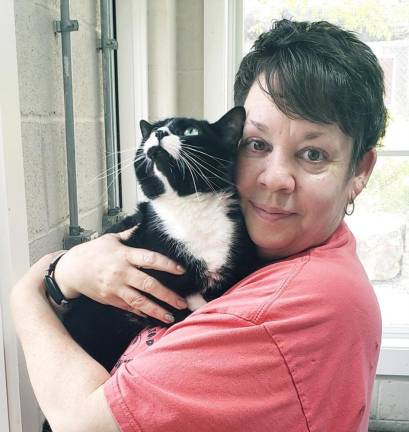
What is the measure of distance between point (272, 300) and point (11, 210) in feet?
1.75

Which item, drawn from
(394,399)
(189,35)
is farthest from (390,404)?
(189,35)

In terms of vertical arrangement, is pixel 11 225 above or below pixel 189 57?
below

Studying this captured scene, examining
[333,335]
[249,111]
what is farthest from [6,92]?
[333,335]

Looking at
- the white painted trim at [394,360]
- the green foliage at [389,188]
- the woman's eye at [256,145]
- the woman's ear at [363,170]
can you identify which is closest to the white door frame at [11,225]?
the woman's eye at [256,145]

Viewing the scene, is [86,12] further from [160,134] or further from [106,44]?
[160,134]

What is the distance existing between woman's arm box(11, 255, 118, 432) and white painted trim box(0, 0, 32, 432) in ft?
0.17

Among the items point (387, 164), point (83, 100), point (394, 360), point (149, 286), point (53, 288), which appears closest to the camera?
point (149, 286)

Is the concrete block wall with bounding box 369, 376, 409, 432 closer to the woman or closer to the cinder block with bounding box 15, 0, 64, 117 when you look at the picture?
the woman

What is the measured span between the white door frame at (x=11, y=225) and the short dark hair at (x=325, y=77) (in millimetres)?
475

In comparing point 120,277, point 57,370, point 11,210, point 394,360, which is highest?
point 11,210

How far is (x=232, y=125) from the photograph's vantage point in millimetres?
842

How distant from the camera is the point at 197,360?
0.62 metres

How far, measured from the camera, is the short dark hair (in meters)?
0.76

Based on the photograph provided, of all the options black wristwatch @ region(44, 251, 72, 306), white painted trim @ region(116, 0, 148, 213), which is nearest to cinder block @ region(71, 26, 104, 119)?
white painted trim @ region(116, 0, 148, 213)
